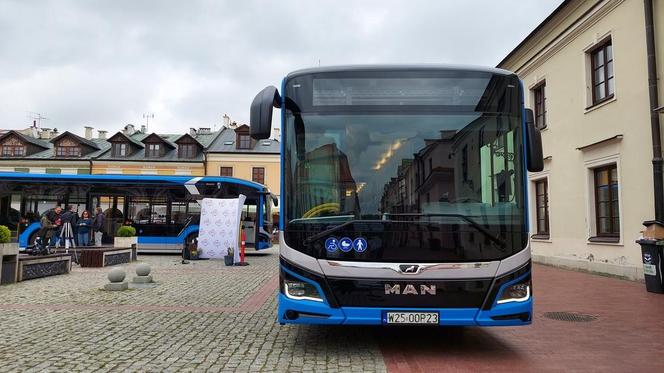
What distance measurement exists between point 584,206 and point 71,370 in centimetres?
1326

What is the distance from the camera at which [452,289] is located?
4.86m

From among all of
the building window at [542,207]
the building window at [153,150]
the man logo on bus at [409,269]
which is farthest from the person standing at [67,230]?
the building window at [153,150]

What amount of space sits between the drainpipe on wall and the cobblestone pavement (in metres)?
2.43

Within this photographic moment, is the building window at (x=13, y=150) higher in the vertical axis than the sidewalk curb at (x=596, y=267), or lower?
higher

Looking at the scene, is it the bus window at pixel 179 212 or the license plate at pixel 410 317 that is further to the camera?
the bus window at pixel 179 212

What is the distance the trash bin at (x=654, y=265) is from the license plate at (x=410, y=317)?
725cm

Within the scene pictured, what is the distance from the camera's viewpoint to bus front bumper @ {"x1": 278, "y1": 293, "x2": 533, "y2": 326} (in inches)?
192

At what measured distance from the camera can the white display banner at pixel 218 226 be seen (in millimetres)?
15969

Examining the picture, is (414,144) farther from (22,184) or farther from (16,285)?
(22,184)

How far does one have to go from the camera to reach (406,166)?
16.5ft

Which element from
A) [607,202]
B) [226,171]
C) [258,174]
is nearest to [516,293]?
[607,202]

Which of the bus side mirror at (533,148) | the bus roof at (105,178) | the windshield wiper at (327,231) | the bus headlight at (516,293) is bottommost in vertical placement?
the bus headlight at (516,293)

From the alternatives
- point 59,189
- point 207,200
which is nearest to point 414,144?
point 207,200

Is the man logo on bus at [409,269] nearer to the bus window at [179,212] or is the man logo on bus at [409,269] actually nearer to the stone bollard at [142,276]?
the stone bollard at [142,276]
